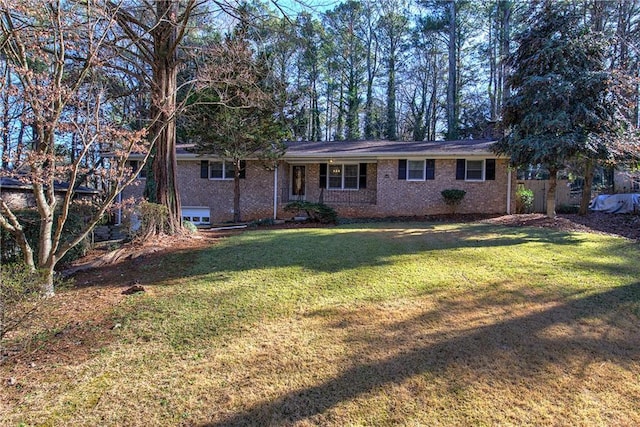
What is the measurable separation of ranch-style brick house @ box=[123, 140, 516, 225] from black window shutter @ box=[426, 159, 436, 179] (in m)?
0.04

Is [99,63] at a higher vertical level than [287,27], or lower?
lower

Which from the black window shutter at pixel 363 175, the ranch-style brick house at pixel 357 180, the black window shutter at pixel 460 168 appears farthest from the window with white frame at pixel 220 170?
the black window shutter at pixel 460 168

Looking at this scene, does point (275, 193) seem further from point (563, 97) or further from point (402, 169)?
point (563, 97)

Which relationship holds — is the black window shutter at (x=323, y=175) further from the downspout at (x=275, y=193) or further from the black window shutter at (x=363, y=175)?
the downspout at (x=275, y=193)

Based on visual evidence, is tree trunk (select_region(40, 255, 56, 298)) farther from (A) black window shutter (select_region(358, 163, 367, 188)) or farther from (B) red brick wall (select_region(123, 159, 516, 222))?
(A) black window shutter (select_region(358, 163, 367, 188))

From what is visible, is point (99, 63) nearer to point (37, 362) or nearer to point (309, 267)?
point (37, 362)

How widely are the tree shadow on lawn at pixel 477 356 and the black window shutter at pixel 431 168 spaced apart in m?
11.3

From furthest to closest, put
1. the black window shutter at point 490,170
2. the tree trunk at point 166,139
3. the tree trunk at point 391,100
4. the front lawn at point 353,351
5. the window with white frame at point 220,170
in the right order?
the tree trunk at point 391,100, the window with white frame at point 220,170, the black window shutter at point 490,170, the tree trunk at point 166,139, the front lawn at point 353,351

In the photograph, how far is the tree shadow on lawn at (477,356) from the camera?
2.77 metres

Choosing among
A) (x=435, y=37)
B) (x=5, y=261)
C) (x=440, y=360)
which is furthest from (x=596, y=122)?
(x=435, y=37)

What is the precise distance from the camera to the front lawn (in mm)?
2725

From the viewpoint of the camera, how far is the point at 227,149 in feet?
45.3

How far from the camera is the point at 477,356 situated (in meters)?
3.42

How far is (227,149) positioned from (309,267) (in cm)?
888
